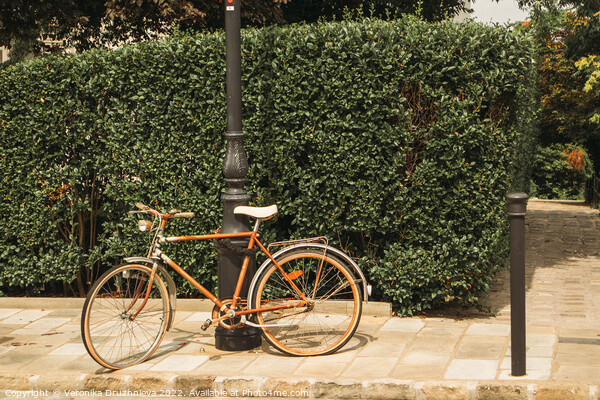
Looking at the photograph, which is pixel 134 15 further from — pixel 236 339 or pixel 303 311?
pixel 303 311

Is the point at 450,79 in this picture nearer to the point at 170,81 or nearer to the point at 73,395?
the point at 170,81

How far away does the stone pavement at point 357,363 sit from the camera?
197 inches

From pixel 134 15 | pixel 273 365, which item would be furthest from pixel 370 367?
pixel 134 15

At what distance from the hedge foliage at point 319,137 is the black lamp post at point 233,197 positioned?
1.13 metres

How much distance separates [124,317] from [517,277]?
2.93 m

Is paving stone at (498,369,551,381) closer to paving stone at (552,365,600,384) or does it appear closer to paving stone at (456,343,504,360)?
paving stone at (552,365,600,384)

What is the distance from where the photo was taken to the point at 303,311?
5.87 m

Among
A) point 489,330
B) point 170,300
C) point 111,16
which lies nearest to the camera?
point 170,300

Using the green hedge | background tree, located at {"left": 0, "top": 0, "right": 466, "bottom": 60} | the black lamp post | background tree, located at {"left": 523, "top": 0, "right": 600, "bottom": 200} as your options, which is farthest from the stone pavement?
the green hedge

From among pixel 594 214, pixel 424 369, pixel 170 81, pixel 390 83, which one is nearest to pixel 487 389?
pixel 424 369

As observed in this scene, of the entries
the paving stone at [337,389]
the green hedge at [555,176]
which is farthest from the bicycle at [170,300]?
the green hedge at [555,176]

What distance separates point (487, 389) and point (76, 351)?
333 centimetres

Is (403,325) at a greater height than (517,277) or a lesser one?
lesser

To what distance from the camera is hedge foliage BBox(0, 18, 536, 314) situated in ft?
22.5
